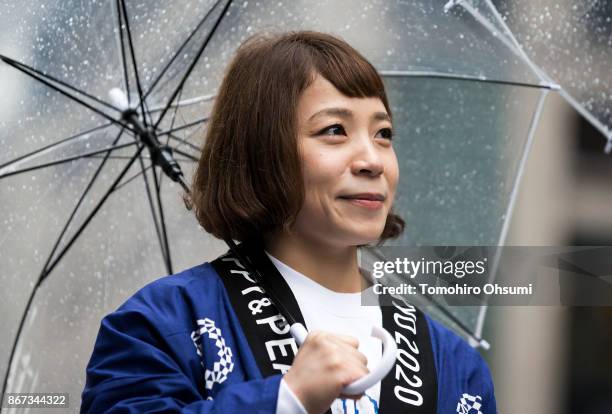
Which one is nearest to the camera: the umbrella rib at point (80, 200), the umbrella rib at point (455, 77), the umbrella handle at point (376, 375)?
the umbrella handle at point (376, 375)

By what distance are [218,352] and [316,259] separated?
29cm

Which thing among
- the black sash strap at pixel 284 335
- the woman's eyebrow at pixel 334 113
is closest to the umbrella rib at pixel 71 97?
the black sash strap at pixel 284 335

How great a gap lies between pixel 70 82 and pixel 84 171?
0.22 meters

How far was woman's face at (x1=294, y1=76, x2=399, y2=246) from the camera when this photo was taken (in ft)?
6.03

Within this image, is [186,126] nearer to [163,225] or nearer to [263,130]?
[163,225]

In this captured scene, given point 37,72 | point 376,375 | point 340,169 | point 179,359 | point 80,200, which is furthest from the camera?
point 80,200

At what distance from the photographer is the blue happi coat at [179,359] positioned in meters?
1.61

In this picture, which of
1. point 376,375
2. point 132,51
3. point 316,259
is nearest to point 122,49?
point 132,51

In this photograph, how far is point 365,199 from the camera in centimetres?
185

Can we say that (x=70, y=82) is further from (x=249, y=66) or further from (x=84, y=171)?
(x=249, y=66)

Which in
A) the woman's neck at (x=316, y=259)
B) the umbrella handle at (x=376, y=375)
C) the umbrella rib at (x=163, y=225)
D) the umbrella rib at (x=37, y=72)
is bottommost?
the umbrella handle at (x=376, y=375)

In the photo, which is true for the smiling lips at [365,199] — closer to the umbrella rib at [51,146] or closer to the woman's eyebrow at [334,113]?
the woman's eyebrow at [334,113]

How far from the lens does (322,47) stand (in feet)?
6.47

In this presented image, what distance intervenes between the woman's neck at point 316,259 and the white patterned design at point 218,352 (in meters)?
0.23
